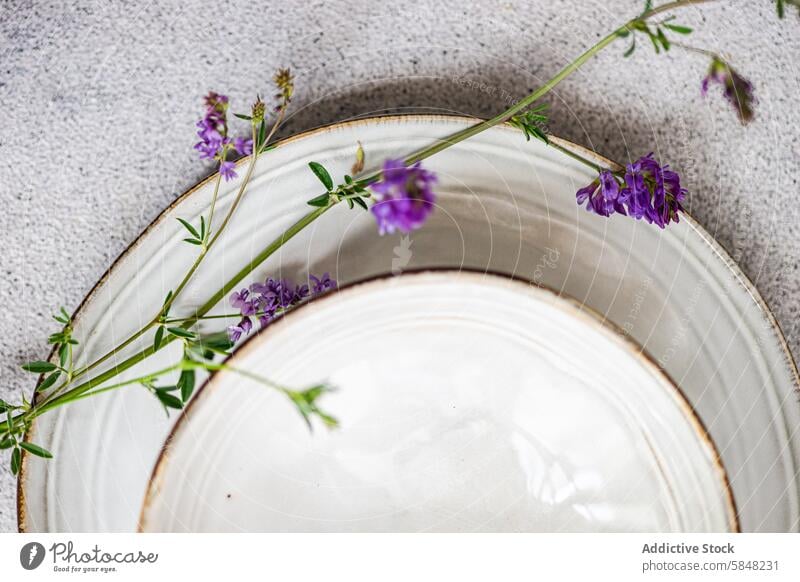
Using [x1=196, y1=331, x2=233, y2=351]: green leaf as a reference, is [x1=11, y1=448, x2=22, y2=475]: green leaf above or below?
below

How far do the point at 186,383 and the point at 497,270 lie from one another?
0.14 meters

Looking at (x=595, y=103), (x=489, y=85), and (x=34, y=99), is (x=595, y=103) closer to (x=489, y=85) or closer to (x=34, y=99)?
(x=489, y=85)

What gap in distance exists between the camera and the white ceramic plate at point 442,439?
0.87 ft

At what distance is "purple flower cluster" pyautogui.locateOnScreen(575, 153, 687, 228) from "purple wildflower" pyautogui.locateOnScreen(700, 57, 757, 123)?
0.18 feet

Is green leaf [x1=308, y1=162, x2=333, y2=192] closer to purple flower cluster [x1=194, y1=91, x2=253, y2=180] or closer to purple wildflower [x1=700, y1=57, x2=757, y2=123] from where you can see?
purple flower cluster [x1=194, y1=91, x2=253, y2=180]

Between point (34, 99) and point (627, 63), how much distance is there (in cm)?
29

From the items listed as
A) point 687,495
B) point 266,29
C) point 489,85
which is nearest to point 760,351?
point 687,495

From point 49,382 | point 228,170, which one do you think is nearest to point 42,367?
point 49,382

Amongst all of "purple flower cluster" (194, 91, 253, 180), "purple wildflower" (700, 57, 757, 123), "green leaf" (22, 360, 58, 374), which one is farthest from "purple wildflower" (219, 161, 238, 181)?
"purple wildflower" (700, 57, 757, 123)

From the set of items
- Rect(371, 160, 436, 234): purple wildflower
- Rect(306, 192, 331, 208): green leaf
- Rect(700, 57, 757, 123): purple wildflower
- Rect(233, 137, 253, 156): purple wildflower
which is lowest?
Rect(371, 160, 436, 234): purple wildflower

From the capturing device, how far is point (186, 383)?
232 millimetres

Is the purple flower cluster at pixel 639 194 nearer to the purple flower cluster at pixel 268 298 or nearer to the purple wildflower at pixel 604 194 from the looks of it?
the purple wildflower at pixel 604 194

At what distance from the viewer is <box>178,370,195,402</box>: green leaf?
0.23m
